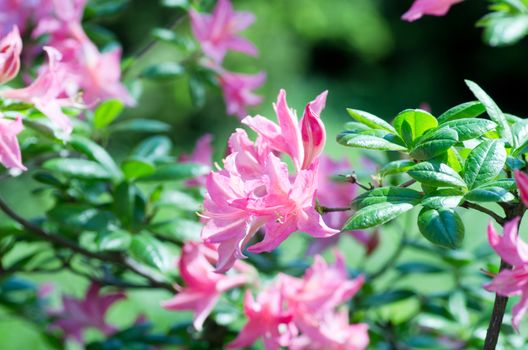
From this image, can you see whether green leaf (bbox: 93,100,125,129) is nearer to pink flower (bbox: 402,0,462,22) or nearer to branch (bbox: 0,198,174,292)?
branch (bbox: 0,198,174,292)

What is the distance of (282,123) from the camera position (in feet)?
2.50

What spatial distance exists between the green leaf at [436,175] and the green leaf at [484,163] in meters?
0.01

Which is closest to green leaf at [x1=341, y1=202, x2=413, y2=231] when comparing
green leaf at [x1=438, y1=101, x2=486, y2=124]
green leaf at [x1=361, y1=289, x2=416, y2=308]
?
green leaf at [x1=438, y1=101, x2=486, y2=124]

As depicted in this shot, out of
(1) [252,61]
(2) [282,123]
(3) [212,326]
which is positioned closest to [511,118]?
(2) [282,123]

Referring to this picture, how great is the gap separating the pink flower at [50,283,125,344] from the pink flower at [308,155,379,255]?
1.18 feet

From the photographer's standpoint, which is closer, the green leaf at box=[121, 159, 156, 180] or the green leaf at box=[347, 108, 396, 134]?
the green leaf at box=[347, 108, 396, 134]

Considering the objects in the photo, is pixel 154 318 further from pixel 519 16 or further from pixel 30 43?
pixel 519 16

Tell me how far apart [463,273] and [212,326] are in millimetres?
425

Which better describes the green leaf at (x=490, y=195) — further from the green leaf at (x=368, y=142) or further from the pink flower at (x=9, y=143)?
the pink flower at (x=9, y=143)

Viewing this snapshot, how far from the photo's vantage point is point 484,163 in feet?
2.30

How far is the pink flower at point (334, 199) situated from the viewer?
1313 mm

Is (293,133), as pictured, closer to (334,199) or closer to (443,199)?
(443,199)

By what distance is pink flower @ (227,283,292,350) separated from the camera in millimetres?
1010

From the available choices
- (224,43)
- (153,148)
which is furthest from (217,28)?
(153,148)
